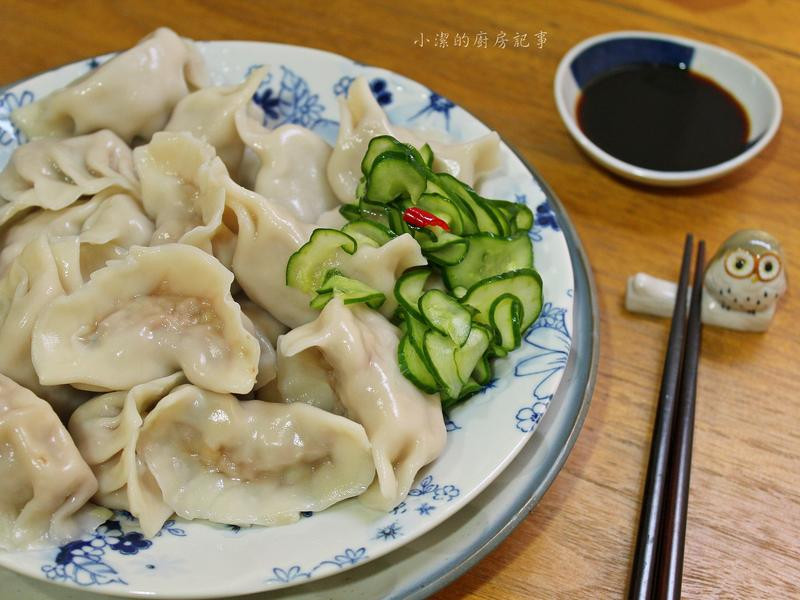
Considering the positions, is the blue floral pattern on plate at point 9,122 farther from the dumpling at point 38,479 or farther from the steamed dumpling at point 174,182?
the dumpling at point 38,479

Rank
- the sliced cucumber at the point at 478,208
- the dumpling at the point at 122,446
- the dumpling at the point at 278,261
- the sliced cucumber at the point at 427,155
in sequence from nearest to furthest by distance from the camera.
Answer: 1. the dumpling at the point at 122,446
2. the dumpling at the point at 278,261
3. the sliced cucumber at the point at 478,208
4. the sliced cucumber at the point at 427,155

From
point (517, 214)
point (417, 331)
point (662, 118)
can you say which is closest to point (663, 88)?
point (662, 118)

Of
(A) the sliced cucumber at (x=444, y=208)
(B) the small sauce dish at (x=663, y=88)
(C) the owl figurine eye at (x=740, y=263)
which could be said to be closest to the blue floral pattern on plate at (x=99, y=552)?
(A) the sliced cucumber at (x=444, y=208)

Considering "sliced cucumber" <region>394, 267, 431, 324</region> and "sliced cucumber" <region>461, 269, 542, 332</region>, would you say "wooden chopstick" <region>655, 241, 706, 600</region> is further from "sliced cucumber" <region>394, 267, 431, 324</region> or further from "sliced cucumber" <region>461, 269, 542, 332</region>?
"sliced cucumber" <region>394, 267, 431, 324</region>

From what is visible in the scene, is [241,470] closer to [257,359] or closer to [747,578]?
[257,359]

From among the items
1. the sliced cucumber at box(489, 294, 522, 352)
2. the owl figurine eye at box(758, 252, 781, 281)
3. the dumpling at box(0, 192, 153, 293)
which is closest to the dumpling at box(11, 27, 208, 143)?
the dumpling at box(0, 192, 153, 293)

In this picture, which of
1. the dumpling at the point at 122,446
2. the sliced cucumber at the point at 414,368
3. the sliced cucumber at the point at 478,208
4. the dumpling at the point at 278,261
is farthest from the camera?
the sliced cucumber at the point at 478,208

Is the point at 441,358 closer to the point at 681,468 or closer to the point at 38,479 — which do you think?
the point at 681,468

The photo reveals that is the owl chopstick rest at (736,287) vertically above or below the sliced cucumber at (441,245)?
below
